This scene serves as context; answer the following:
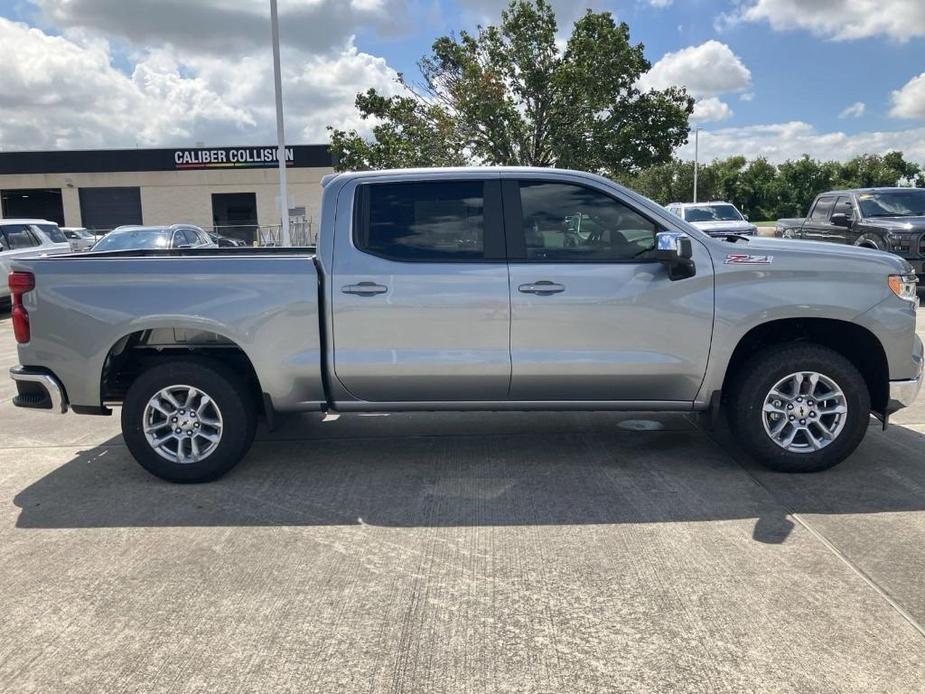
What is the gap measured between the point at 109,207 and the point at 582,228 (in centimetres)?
4285

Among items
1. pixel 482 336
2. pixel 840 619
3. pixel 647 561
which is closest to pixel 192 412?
pixel 482 336

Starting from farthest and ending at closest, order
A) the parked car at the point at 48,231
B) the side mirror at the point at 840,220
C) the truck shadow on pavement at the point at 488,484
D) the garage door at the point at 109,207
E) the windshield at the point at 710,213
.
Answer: the garage door at the point at 109,207 < the windshield at the point at 710,213 < the parked car at the point at 48,231 < the side mirror at the point at 840,220 < the truck shadow on pavement at the point at 488,484

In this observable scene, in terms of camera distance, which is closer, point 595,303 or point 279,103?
point 595,303

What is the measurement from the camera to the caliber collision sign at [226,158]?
4119 centimetres

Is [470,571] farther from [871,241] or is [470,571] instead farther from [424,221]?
[871,241]

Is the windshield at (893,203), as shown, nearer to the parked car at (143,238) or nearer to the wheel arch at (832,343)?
the wheel arch at (832,343)

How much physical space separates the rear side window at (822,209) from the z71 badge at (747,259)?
11.8 meters

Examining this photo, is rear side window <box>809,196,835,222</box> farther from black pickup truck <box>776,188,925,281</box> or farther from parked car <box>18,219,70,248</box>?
parked car <box>18,219,70,248</box>

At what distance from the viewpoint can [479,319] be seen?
5133mm

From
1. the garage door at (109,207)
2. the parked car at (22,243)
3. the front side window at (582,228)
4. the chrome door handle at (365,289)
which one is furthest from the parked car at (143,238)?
the garage door at (109,207)

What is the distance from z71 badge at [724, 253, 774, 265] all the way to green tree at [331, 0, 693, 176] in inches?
659

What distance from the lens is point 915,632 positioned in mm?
3307

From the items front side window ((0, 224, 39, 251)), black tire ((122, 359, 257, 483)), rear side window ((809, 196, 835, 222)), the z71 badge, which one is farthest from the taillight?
rear side window ((809, 196, 835, 222))

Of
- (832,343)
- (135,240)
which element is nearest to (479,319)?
(832,343)
